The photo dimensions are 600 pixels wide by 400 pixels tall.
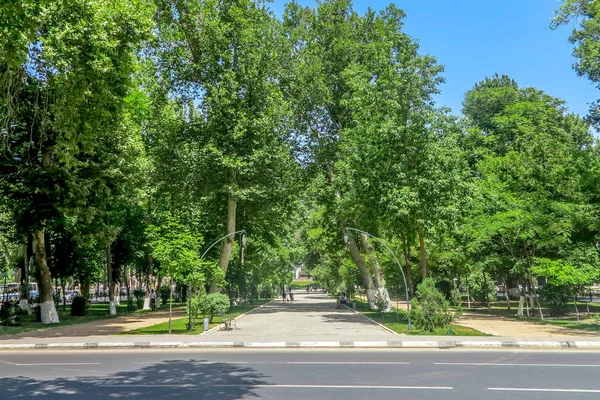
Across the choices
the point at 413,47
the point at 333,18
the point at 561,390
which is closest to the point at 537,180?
the point at 413,47

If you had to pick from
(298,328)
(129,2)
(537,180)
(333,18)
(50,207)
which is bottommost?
(298,328)

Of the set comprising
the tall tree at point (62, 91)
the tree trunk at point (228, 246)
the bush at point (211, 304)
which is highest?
the tall tree at point (62, 91)

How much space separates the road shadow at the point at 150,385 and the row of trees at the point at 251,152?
853 cm

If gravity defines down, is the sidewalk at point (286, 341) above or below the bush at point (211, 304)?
below

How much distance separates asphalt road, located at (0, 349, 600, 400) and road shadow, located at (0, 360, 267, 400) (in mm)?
19

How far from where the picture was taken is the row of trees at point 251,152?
1917 cm

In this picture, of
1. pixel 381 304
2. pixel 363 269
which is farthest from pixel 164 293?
pixel 381 304

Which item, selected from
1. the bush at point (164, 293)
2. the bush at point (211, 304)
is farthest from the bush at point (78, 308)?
the bush at point (164, 293)

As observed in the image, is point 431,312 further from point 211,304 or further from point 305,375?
point 305,375

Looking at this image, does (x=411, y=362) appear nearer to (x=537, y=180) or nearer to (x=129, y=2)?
(x=129, y=2)

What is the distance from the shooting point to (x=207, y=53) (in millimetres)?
30469

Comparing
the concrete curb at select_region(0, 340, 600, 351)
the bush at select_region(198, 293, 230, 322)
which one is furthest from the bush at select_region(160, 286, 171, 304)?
the concrete curb at select_region(0, 340, 600, 351)

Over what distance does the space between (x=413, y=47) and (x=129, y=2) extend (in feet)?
55.8

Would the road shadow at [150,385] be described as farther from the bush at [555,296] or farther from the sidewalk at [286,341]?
the bush at [555,296]
